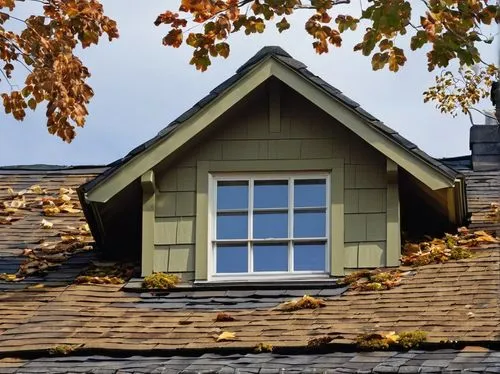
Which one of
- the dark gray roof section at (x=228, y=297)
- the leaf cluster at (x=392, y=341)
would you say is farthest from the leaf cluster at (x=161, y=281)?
the leaf cluster at (x=392, y=341)

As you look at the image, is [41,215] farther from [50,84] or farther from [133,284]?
[133,284]

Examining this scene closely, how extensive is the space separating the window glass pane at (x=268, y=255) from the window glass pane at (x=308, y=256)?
0.36ft

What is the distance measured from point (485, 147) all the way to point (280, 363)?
638cm

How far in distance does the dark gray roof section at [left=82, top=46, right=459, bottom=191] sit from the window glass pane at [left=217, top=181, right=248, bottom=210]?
80cm

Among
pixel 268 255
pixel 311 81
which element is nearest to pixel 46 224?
pixel 268 255

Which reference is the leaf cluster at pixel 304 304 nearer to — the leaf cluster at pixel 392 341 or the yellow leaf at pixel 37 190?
the leaf cluster at pixel 392 341

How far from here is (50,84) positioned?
15.6m

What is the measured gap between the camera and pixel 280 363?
1177cm

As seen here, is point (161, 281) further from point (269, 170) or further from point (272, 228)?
point (269, 170)

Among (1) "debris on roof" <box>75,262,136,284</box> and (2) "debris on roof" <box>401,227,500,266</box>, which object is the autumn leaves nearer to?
(1) "debris on roof" <box>75,262,136,284</box>

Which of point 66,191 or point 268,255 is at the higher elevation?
point 66,191

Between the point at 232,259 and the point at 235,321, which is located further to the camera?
the point at 232,259

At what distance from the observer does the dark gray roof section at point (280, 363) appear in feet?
36.7

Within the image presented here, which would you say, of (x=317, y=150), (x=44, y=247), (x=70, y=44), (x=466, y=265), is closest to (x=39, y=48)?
(x=70, y=44)
